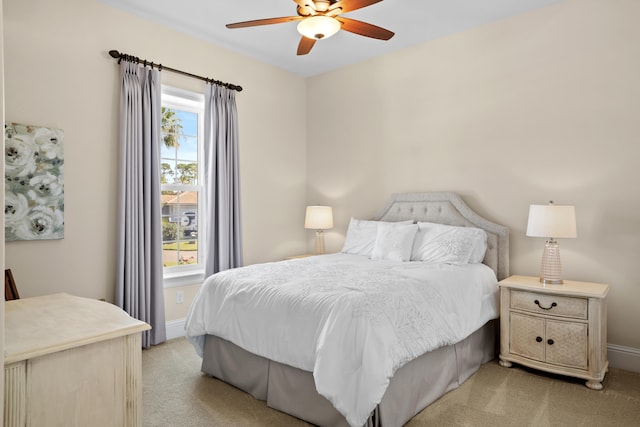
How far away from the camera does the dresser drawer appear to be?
2811mm

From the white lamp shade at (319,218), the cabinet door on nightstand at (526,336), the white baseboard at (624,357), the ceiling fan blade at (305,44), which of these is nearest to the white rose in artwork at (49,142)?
the ceiling fan blade at (305,44)

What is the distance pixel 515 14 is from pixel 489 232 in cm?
193

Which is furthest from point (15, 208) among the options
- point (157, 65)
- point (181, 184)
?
point (157, 65)

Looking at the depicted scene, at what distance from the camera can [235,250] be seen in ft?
14.2

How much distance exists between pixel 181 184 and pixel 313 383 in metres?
2.65

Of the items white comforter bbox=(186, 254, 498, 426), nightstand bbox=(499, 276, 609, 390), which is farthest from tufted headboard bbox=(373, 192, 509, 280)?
nightstand bbox=(499, 276, 609, 390)

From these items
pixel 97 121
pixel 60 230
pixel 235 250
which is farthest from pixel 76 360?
pixel 235 250

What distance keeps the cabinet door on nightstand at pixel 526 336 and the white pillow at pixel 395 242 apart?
99 cm

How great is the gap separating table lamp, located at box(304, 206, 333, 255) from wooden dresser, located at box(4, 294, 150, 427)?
3.10m

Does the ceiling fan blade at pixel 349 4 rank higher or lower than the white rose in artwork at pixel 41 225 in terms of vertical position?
higher

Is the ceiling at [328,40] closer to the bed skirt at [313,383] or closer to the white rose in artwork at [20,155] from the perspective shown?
the white rose in artwork at [20,155]

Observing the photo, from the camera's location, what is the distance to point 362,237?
417cm

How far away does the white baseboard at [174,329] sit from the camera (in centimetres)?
384

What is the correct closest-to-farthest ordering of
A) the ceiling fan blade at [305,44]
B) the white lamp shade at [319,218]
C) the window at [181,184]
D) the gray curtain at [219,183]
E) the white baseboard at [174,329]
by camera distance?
the ceiling fan blade at [305,44], the white baseboard at [174,329], the window at [181,184], the gray curtain at [219,183], the white lamp shade at [319,218]
